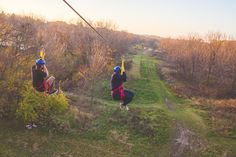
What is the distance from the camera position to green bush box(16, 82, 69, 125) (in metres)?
26.5

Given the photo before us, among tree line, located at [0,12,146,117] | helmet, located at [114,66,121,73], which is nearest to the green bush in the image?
tree line, located at [0,12,146,117]

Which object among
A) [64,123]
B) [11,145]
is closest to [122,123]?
[64,123]

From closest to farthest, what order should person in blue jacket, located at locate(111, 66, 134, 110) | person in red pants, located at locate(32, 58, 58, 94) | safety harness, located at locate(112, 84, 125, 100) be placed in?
person in red pants, located at locate(32, 58, 58, 94), person in blue jacket, located at locate(111, 66, 134, 110), safety harness, located at locate(112, 84, 125, 100)

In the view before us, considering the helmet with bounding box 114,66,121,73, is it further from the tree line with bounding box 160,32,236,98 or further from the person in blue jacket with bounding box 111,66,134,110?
the tree line with bounding box 160,32,236,98

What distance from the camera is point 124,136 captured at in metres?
27.3

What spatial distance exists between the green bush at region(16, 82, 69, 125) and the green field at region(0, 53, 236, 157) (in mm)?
1246

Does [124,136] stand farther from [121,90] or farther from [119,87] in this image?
[119,87]

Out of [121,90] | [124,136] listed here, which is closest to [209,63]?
[124,136]

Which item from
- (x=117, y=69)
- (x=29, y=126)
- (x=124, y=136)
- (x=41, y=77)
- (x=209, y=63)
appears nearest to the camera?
(x=117, y=69)

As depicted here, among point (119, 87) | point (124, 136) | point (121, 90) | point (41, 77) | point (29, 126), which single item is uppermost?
point (41, 77)

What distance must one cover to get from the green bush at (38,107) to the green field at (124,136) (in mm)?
1246

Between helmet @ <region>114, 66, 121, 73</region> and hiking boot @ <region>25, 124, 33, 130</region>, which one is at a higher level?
helmet @ <region>114, 66, 121, 73</region>

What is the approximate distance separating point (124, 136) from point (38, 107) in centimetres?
897

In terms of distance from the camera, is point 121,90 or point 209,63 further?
point 209,63
